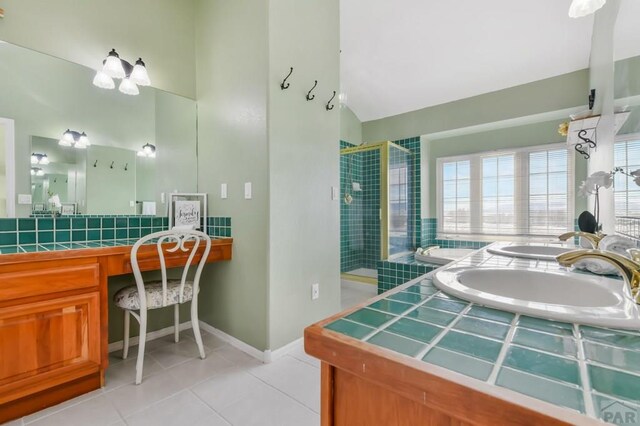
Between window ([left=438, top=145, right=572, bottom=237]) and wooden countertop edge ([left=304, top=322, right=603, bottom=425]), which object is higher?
window ([left=438, top=145, right=572, bottom=237])

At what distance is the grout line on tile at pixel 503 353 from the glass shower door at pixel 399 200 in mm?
3293

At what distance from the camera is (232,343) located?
7.17 ft

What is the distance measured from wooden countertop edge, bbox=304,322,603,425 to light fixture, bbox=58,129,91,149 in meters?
2.32

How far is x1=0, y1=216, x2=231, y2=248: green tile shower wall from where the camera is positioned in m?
1.77

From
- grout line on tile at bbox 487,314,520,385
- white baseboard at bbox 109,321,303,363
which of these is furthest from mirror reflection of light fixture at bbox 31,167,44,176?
grout line on tile at bbox 487,314,520,385

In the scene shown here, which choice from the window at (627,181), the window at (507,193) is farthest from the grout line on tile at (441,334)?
the window at (507,193)

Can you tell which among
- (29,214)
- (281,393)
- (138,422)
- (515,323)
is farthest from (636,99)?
(29,214)

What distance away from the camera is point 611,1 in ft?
5.43

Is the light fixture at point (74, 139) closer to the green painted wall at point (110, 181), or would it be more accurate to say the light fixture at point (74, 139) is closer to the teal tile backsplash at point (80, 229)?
the green painted wall at point (110, 181)

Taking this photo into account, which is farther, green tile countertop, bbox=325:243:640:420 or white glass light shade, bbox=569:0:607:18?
white glass light shade, bbox=569:0:607:18

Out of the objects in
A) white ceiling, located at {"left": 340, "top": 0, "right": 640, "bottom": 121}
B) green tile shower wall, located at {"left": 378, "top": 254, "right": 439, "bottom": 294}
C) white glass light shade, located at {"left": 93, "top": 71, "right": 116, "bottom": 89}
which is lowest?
green tile shower wall, located at {"left": 378, "top": 254, "right": 439, "bottom": 294}

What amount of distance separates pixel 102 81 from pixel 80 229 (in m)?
1.04

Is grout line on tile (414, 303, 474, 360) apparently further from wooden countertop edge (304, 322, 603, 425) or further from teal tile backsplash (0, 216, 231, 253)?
teal tile backsplash (0, 216, 231, 253)

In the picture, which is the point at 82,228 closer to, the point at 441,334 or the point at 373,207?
the point at 441,334
